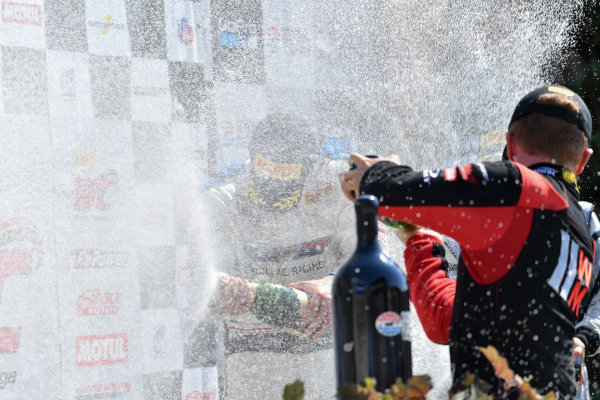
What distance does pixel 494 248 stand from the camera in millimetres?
1038

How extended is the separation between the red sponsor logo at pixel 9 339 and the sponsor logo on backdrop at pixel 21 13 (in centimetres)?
153

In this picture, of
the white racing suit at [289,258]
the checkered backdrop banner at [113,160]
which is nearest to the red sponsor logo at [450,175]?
the white racing suit at [289,258]

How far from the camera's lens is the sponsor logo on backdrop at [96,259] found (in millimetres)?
3326

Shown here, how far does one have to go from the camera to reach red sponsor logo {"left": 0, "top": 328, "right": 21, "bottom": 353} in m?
3.07

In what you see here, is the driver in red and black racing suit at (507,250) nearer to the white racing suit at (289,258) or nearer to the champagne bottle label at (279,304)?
the champagne bottle label at (279,304)

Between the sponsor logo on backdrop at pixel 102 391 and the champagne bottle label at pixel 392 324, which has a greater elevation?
the champagne bottle label at pixel 392 324

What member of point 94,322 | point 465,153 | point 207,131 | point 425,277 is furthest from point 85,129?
point 425,277

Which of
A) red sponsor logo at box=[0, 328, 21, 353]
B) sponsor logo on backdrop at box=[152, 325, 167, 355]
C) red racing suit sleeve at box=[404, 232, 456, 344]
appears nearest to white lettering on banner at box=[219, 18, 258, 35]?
sponsor logo on backdrop at box=[152, 325, 167, 355]

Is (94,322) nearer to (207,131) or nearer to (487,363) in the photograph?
(207,131)

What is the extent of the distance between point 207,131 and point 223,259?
53.0 inches

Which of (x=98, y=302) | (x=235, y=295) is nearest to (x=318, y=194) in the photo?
(x=235, y=295)

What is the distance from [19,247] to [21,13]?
46.8 inches

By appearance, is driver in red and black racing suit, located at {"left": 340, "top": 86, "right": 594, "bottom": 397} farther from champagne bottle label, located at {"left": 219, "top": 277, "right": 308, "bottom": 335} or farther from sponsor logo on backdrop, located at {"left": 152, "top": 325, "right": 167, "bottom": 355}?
sponsor logo on backdrop, located at {"left": 152, "top": 325, "right": 167, "bottom": 355}

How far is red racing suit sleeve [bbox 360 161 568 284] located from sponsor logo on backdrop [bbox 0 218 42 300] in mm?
2613
